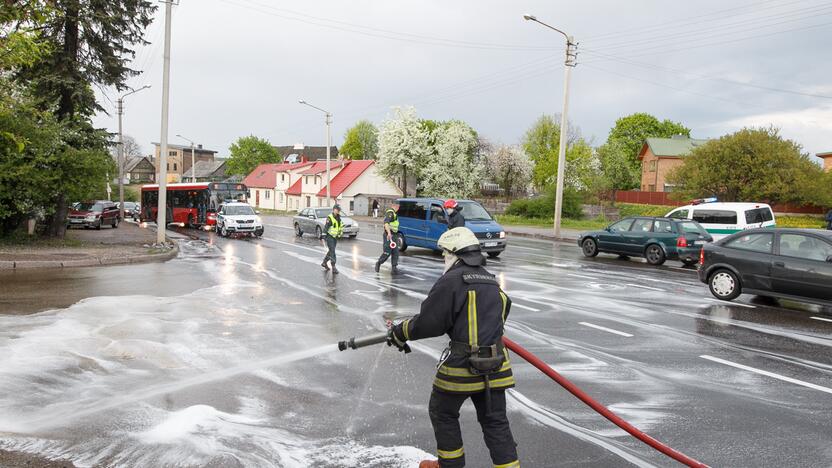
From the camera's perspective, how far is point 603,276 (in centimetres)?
1516

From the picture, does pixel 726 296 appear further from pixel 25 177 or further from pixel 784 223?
pixel 784 223

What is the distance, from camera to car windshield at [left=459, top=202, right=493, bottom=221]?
19.6m

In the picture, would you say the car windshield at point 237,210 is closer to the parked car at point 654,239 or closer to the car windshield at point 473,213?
the car windshield at point 473,213

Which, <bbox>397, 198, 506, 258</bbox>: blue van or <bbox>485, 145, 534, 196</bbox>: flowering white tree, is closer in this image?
<bbox>397, 198, 506, 258</bbox>: blue van

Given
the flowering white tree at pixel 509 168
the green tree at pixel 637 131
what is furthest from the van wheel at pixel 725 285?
the green tree at pixel 637 131

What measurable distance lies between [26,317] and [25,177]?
11.1 meters

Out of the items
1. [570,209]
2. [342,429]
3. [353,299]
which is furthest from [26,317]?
[570,209]

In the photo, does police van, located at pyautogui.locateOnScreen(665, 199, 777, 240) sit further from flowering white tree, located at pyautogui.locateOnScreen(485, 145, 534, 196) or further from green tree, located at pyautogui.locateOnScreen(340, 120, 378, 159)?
green tree, located at pyautogui.locateOnScreen(340, 120, 378, 159)

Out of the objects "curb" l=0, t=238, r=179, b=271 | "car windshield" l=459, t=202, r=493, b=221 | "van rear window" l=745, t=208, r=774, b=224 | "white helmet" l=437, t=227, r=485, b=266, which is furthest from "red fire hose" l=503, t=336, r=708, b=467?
"van rear window" l=745, t=208, r=774, b=224

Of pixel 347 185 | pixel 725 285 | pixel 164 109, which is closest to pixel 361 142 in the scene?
pixel 347 185

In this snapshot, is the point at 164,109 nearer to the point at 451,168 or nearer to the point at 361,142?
the point at 451,168

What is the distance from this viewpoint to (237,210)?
29.4 meters

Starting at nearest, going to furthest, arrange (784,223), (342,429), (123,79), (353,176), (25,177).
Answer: (342,429) → (25,177) → (123,79) → (784,223) → (353,176)

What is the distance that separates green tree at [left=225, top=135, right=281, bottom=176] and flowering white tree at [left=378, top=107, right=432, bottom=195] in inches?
1986
